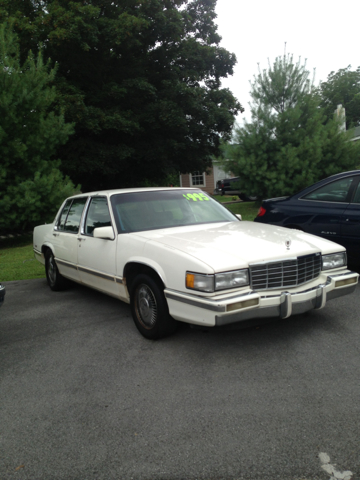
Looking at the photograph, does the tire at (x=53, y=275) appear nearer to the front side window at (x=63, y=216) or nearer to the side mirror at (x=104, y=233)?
the front side window at (x=63, y=216)

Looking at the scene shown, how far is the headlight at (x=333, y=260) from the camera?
4.20 m

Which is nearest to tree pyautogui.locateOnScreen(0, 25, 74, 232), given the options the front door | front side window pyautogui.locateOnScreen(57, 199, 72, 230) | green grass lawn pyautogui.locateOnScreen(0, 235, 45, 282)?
green grass lawn pyautogui.locateOnScreen(0, 235, 45, 282)

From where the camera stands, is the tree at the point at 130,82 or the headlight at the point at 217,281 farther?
the tree at the point at 130,82

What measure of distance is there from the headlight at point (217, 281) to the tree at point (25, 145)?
1012 centimetres

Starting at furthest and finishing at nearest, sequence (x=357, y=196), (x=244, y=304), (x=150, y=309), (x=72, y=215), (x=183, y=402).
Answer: (x=72, y=215)
(x=357, y=196)
(x=150, y=309)
(x=244, y=304)
(x=183, y=402)

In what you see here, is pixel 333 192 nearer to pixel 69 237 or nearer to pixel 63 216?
pixel 69 237

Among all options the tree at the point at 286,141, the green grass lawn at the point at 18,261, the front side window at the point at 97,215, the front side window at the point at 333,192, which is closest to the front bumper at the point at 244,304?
the front side window at the point at 97,215

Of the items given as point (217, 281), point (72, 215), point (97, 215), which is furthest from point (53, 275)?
point (217, 281)

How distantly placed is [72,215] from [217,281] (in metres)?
3.33

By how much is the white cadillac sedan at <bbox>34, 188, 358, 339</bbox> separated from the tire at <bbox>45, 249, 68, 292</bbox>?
2.54 feet

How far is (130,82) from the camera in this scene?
18.3 metres

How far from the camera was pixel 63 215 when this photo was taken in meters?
6.42

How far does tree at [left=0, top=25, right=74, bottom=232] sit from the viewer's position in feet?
40.2

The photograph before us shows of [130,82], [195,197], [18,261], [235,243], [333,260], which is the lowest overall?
[18,261]
